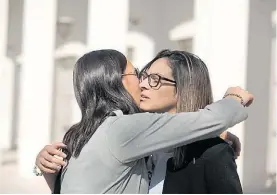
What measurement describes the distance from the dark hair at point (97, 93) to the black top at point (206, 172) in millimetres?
290

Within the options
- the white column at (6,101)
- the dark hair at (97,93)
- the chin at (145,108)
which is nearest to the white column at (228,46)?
the chin at (145,108)

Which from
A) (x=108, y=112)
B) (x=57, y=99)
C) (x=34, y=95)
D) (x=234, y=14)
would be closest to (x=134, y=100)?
(x=108, y=112)

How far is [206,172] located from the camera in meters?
1.66

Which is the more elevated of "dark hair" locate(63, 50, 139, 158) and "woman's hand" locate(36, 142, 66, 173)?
"dark hair" locate(63, 50, 139, 158)

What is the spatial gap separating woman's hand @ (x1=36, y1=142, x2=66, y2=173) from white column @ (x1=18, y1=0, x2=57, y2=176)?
688 centimetres

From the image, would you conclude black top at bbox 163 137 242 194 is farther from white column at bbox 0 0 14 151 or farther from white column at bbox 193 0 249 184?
white column at bbox 0 0 14 151

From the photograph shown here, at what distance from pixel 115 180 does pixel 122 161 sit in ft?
0.25

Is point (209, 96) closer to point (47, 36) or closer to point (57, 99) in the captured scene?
point (47, 36)

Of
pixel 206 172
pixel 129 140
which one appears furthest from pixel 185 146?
pixel 129 140

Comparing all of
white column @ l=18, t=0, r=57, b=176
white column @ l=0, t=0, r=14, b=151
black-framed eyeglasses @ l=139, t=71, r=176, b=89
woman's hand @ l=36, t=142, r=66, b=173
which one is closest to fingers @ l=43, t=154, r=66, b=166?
woman's hand @ l=36, t=142, r=66, b=173

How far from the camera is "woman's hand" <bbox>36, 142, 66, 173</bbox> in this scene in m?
1.77

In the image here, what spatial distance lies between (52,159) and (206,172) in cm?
61

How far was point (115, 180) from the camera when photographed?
63.8 inches

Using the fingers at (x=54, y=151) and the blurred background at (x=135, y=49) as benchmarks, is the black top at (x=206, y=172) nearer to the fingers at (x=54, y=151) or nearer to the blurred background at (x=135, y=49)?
the fingers at (x=54, y=151)
